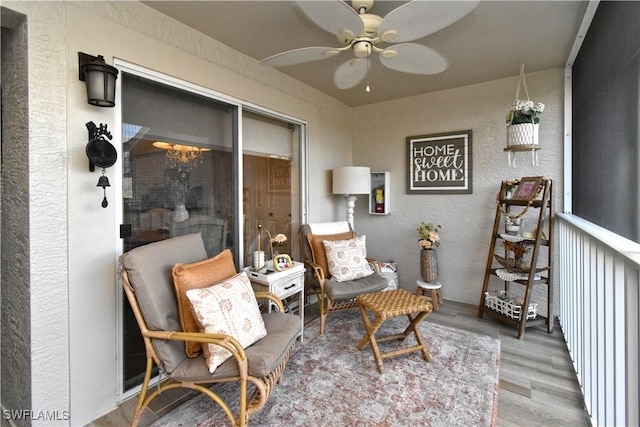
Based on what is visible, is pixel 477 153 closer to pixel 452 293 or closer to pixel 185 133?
pixel 452 293

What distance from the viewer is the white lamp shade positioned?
11.7ft

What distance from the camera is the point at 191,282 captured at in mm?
1778

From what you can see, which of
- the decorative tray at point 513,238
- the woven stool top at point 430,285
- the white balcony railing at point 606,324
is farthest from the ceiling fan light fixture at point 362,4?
the woven stool top at point 430,285

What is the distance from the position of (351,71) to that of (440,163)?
198 centimetres

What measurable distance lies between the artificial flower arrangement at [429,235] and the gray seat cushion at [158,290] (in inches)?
104

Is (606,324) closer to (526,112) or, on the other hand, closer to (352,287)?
(352,287)

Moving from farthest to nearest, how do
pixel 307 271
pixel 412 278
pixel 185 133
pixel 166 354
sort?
pixel 412 278 → pixel 307 271 → pixel 185 133 → pixel 166 354

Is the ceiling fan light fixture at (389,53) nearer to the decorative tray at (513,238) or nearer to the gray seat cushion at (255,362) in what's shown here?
the gray seat cushion at (255,362)

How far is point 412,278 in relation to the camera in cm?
394

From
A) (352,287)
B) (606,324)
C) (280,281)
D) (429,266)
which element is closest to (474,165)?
(429,266)

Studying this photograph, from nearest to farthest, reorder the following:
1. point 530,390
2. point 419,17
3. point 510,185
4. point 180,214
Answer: point 419,17 → point 530,390 → point 180,214 → point 510,185

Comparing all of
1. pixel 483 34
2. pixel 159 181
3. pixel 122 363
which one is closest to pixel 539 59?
pixel 483 34

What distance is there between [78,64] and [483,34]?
2789 millimetres

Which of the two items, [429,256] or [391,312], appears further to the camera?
[429,256]
